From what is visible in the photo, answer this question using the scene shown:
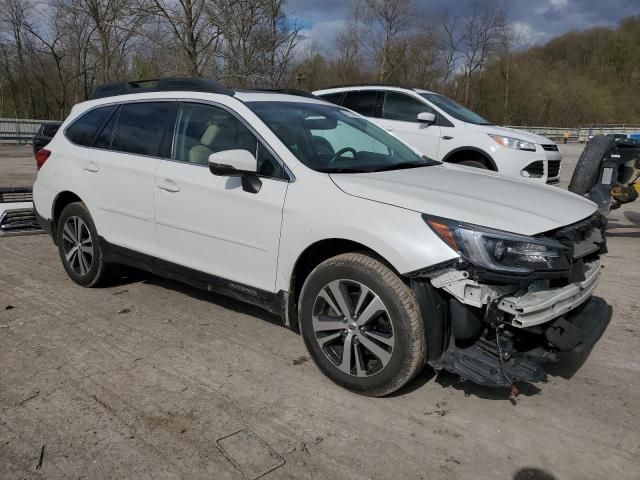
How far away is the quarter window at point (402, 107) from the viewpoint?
27.8 ft

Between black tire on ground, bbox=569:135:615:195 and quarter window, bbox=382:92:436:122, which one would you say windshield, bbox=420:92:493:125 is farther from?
black tire on ground, bbox=569:135:615:195

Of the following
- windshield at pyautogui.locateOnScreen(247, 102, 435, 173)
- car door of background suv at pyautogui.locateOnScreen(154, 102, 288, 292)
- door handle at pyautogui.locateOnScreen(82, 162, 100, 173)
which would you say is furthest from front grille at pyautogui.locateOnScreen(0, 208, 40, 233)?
windshield at pyautogui.locateOnScreen(247, 102, 435, 173)

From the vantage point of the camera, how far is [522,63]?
52.0 m

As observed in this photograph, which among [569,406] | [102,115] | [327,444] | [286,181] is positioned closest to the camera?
[327,444]

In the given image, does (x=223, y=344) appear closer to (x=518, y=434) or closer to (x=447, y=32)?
(x=518, y=434)

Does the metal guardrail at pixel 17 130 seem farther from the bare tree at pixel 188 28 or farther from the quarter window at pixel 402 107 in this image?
the quarter window at pixel 402 107

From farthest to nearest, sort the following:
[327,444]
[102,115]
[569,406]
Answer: [102,115] → [569,406] → [327,444]

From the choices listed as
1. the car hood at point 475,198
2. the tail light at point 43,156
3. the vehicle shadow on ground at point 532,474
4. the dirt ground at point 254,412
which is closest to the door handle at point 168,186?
the dirt ground at point 254,412

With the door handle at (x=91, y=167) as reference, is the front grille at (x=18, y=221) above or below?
below

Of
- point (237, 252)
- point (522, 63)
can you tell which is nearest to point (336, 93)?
point (237, 252)

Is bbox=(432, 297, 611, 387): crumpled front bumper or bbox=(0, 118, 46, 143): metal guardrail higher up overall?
bbox=(432, 297, 611, 387): crumpled front bumper

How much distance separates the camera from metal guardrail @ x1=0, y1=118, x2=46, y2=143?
105ft

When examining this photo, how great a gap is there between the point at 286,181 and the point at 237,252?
60 cm

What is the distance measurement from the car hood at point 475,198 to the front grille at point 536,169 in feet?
14.3
